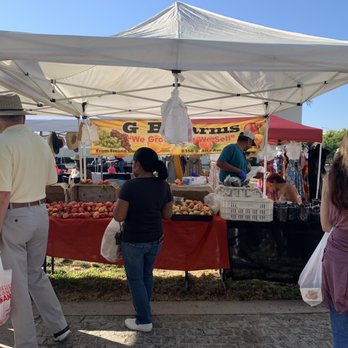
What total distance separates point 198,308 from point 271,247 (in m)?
1.02

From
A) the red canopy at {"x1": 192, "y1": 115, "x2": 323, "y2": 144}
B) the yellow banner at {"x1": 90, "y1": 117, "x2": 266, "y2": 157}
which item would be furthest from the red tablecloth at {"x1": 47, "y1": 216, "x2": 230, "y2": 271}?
the red canopy at {"x1": 192, "y1": 115, "x2": 323, "y2": 144}

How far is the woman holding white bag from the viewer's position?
6.14 feet

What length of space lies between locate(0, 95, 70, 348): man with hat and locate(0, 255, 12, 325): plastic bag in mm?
160

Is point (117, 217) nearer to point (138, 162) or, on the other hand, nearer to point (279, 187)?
point (138, 162)

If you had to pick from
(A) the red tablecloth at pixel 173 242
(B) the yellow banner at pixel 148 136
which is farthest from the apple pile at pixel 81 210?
(B) the yellow banner at pixel 148 136

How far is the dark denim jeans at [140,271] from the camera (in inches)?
115

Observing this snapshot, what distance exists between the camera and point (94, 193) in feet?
15.8

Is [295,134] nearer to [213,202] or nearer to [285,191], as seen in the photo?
[285,191]

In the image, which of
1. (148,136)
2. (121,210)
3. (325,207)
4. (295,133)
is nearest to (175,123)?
(121,210)

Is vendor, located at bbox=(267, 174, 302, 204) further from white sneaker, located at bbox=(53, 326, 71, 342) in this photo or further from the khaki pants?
the khaki pants

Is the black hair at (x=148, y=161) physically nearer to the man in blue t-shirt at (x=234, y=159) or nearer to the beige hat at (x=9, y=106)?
the beige hat at (x=9, y=106)

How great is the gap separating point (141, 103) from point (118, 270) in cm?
317

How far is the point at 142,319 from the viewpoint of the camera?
3.12m

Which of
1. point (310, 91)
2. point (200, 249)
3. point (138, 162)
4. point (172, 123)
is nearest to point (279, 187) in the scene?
point (310, 91)
